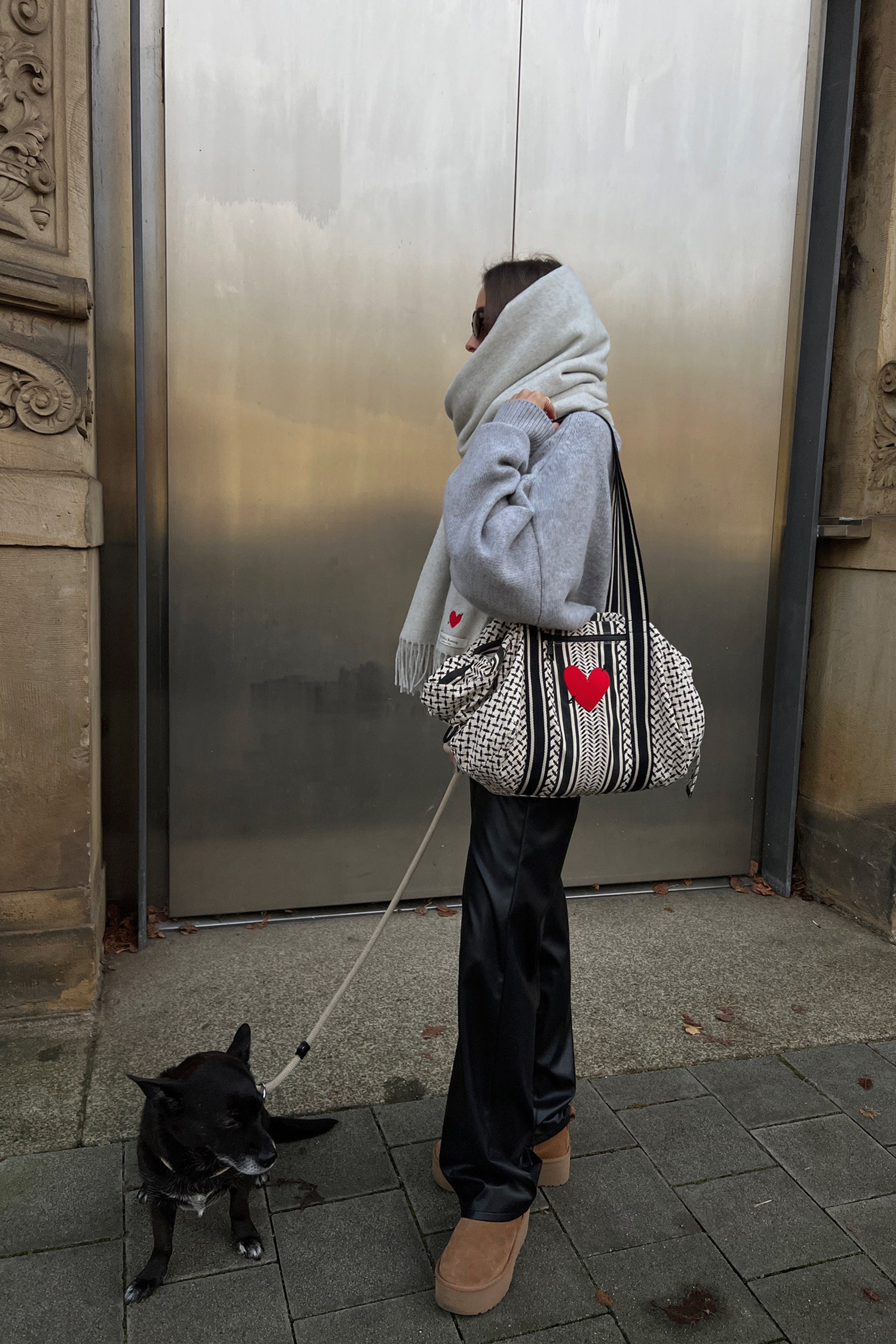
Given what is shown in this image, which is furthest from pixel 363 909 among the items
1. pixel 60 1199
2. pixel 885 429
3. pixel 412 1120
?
pixel 885 429

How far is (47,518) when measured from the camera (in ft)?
10.1

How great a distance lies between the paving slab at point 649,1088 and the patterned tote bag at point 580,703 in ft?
4.11

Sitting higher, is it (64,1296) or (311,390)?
(311,390)

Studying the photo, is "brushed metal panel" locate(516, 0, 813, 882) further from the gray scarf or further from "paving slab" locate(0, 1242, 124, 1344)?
"paving slab" locate(0, 1242, 124, 1344)

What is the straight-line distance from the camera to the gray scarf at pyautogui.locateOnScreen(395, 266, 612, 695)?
6.76ft

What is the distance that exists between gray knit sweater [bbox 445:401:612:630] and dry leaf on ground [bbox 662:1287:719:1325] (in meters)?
1.46

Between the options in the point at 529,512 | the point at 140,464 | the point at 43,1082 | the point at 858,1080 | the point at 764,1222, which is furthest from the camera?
the point at 140,464

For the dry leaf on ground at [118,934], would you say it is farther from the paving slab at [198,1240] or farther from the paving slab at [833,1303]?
the paving slab at [833,1303]

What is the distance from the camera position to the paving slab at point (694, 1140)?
8.41 ft

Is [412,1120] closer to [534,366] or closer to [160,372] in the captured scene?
[534,366]

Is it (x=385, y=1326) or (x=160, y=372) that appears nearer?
(x=385, y=1326)

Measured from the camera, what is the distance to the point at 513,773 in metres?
1.95

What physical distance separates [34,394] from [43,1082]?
206cm

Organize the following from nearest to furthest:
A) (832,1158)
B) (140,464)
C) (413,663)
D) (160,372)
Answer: (413,663) → (832,1158) → (140,464) → (160,372)
